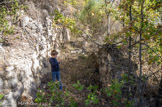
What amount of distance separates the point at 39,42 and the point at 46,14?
6.11ft

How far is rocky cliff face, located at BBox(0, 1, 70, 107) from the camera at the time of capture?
294cm

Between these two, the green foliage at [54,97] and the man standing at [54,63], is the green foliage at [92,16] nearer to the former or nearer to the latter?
the man standing at [54,63]

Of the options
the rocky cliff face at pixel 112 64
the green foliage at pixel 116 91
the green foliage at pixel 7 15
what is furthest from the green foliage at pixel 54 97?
the green foliage at pixel 7 15

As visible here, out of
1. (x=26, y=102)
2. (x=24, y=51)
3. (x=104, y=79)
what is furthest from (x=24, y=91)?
(x=104, y=79)

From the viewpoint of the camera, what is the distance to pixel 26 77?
146 inches

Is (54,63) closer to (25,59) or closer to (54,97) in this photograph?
(25,59)

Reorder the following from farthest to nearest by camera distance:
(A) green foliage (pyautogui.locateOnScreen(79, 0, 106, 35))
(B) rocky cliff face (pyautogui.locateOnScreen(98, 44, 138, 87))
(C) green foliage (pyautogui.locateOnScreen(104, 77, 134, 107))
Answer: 1. (A) green foliage (pyautogui.locateOnScreen(79, 0, 106, 35))
2. (B) rocky cliff face (pyautogui.locateOnScreen(98, 44, 138, 87))
3. (C) green foliage (pyautogui.locateOnScreen(104, 77, 134, 107))

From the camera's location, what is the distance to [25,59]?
A: 12.6ft

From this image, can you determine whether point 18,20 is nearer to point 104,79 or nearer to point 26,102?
point 26,102

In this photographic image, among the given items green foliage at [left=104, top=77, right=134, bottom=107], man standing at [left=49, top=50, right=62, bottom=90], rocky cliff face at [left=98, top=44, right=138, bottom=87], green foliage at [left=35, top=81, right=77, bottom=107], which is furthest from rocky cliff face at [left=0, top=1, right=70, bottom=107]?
rocky cliff face at [left=98, top=44, right=138, bottom=87]

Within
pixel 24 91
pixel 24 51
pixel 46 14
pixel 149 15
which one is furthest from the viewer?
pixel 46 14

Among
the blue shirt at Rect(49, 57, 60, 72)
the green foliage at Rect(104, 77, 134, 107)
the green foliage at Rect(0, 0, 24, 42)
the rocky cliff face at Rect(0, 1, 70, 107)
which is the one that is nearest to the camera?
the green foliage at Rect(104, 77, 134, 107)

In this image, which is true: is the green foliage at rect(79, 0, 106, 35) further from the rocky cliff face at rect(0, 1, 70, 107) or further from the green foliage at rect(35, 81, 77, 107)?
the green foliage at rect(35, 81, 77, 107)

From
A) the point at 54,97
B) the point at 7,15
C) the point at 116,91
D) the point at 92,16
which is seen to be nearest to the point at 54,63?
the point at 54,97
